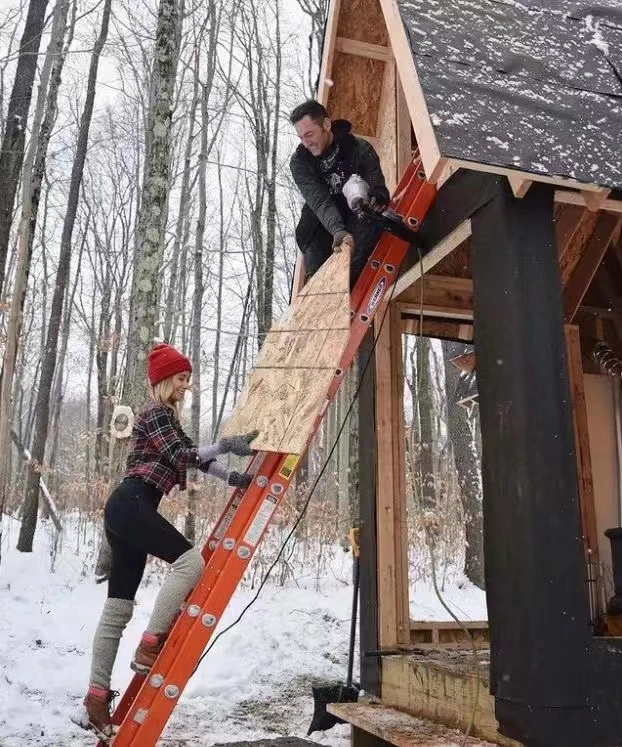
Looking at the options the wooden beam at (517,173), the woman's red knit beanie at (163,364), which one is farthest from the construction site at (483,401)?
the woman's red knit beanie at (163,364)

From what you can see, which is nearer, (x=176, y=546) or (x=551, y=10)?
(x=176, y=546)

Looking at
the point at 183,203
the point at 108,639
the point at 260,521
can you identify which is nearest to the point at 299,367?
the point at 260,521

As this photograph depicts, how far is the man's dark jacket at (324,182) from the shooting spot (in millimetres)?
4086

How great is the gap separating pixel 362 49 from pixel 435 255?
2.18 metres

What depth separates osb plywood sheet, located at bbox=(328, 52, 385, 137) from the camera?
17.9ft

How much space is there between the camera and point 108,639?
3320 millimetres

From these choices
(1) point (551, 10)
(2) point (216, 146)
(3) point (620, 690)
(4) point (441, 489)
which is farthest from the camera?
(2) point (216, 146)

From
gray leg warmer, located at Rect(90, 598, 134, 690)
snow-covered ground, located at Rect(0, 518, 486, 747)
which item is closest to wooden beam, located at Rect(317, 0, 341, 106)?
gray leg warmer, located at Rect(90, 598, 134, 690)

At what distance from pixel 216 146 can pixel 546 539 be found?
60.9 ft

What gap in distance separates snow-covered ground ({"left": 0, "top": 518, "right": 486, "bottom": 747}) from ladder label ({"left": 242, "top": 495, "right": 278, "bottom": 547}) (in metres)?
2.52

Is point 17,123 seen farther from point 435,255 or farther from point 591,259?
point 591,259

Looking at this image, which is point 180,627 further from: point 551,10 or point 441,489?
point 441,489

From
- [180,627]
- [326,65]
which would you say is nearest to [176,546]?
[180,627]

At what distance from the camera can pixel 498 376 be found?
3033 millimetres
